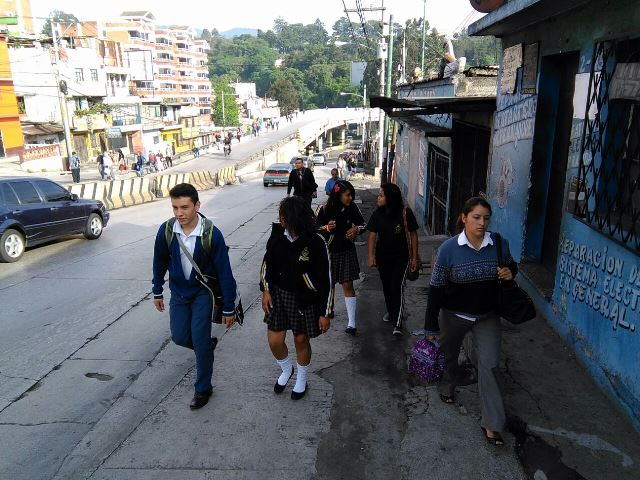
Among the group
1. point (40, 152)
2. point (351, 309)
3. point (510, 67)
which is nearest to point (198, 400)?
point (351, 309)

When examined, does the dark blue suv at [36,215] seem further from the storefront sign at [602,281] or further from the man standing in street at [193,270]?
the storefront sign at [602,281]

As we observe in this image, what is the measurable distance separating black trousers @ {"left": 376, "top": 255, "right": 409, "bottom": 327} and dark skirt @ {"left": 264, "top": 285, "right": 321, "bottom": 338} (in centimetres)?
162

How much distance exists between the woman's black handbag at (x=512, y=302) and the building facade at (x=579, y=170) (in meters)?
0.80

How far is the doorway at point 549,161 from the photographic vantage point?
5.71 metres

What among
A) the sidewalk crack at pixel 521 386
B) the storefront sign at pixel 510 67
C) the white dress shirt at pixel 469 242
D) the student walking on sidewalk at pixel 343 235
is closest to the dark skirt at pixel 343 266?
the student walking on sidewalk at pixel 343 235

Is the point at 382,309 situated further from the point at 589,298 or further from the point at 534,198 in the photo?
the point at 589,298

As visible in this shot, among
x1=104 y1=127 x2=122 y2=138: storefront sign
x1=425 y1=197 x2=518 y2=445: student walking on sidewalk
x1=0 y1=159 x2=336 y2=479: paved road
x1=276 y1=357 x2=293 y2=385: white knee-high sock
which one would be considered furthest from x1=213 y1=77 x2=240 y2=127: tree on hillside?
x1=425 y1=197 x2=518 y2=445: student walking on sidewalk

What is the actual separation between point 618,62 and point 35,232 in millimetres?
10518

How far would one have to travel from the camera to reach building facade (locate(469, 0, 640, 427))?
394 cm

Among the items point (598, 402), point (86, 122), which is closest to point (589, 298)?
point (598, 402)

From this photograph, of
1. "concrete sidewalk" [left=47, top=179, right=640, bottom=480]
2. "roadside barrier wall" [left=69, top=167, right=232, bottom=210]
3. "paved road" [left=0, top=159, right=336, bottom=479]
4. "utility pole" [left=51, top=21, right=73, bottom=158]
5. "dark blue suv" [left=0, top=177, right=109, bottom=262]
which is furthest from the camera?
"utility pole" [left=51, top=21, right=73, bottom=158]

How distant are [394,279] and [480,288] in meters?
2.00

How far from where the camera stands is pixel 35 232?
1041 centimetres

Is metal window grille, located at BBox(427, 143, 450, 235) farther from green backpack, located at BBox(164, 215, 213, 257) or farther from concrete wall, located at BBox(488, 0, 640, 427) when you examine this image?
green backpack, located at BBox(164, 215, 213, 257)
